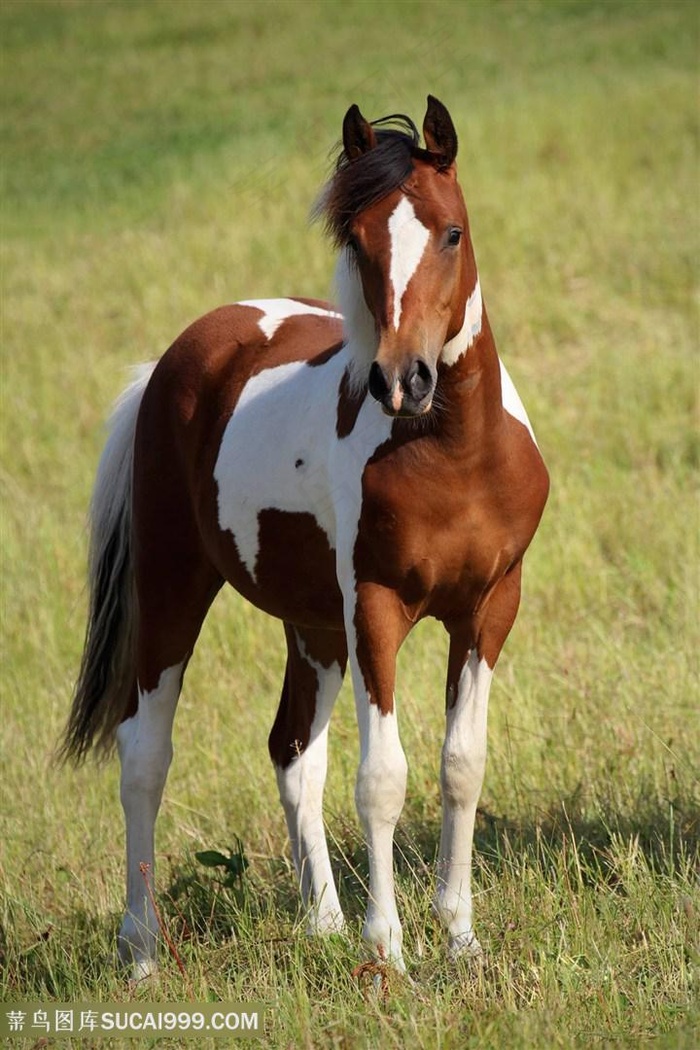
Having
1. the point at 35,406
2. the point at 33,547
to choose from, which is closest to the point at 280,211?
the point at 35,406

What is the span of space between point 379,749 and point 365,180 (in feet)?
4.78

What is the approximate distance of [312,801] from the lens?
4.39m

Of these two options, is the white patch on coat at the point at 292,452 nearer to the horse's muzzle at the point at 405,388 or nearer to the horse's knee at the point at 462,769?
the horse's muzzle at the point at 405,388

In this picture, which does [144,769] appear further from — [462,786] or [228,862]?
[462,786]

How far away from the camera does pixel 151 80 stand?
61.8ft

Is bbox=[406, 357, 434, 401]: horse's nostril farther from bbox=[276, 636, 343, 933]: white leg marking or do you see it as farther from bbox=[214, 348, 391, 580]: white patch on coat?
bbox=[276, 636, 343, 933]: white leg marking

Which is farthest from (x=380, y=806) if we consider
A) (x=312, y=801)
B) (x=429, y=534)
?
(x=312, y=801)

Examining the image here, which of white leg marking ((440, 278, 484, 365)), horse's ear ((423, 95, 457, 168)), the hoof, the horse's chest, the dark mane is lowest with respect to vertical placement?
the hoof

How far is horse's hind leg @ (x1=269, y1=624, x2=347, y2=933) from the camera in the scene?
4.37 meters

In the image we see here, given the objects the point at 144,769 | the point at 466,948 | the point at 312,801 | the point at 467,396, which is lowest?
the point at 466,948

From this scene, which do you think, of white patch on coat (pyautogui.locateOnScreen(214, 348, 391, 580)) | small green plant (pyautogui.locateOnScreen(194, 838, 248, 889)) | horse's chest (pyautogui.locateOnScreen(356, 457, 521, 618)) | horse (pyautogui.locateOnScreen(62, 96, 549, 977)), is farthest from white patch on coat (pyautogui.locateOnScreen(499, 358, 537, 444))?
small green plant (pyautogui.locateOnScreen(194, 838, 248, 889))

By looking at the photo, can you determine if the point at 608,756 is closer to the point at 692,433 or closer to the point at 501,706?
the point at 501,706

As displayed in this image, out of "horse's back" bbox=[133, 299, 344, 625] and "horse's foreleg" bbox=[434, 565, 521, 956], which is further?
"horse's back" bbox=[133, 299, 344, 625]

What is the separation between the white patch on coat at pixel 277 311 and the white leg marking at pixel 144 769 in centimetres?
122
